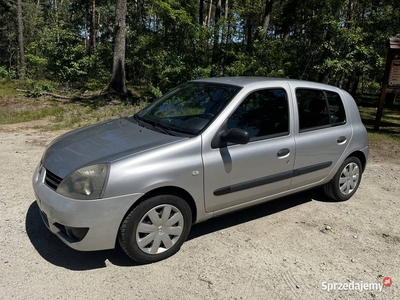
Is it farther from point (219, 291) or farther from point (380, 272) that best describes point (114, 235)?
point (380, 272)

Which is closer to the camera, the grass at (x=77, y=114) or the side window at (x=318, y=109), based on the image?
the side window at (x=318, y=109)

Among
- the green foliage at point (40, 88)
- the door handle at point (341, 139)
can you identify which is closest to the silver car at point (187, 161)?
the door handle at point (341, 139)

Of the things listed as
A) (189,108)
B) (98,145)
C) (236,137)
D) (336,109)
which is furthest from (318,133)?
(98,145)

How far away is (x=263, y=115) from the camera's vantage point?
12.2 ft

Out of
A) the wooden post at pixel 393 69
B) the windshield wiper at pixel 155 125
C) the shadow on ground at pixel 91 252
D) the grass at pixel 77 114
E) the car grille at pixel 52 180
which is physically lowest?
the grass at pixel 77 114

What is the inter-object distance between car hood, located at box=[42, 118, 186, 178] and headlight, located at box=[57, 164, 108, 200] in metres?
0.07

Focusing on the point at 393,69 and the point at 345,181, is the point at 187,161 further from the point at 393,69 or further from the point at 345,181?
the point at 393,69

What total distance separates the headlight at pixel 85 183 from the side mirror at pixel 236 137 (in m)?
1.14

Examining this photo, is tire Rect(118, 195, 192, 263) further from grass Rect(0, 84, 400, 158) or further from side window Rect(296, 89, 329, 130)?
grass Rect(0, 84, 400, 158)

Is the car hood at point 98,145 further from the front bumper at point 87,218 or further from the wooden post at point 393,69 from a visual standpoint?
the wooden post at point 393,69

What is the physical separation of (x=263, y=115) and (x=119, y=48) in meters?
10.9

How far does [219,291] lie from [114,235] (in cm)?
100

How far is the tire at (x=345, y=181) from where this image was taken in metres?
4.61

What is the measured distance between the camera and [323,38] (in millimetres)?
10820
